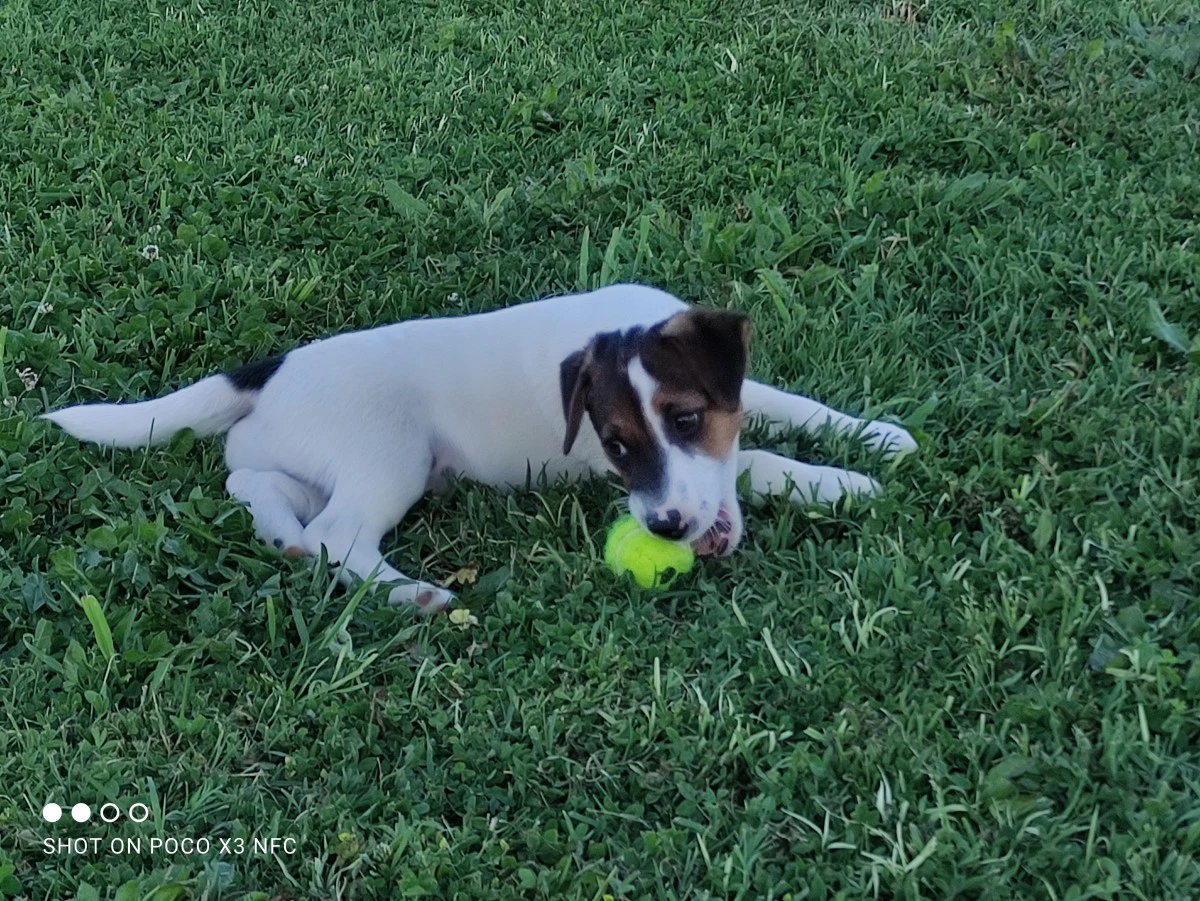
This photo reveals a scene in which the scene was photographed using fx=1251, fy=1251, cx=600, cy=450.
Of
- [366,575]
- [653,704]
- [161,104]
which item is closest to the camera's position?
[653,704]

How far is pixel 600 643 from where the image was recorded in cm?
325

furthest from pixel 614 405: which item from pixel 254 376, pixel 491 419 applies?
pixel 254 376

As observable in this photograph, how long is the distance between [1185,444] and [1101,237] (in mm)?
1285

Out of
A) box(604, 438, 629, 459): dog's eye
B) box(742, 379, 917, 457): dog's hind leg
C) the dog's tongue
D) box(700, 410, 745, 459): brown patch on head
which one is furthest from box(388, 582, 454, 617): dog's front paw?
box(742, 379, 917, 457): dog's hind leg

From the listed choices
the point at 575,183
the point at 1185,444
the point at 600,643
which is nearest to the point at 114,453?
the point at 600,643

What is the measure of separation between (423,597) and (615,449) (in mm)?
672

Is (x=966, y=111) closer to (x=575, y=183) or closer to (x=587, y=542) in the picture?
(x=575, y=183)

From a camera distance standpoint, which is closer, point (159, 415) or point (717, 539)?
point (717, 539)

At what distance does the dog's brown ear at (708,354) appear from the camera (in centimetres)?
346

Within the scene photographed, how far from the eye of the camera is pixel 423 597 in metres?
3.46

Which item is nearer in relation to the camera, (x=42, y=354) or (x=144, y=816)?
(x=144, y=816)

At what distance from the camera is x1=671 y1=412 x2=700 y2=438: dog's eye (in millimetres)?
3424

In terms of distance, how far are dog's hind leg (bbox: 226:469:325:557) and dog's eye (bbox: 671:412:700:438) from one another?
44.8 inches

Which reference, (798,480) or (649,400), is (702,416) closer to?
(649,400)
